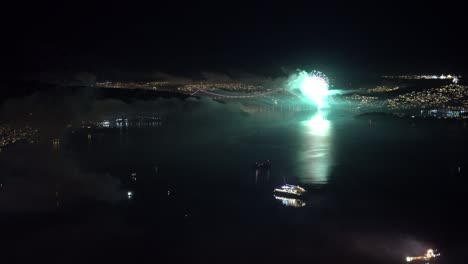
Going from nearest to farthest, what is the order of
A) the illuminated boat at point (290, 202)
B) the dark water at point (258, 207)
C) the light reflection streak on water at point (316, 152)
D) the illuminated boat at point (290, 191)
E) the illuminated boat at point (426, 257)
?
the illuminated boat at point (426, 257), the dark water at point (258, 207), the illuminated boat at point (290, 202), the illuminated boat at point (290, 191), the light reflection streak on water at point (316, 152)

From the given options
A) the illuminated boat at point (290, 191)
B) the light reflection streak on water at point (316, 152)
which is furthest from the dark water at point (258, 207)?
the illuminated boat at point (290, 191)

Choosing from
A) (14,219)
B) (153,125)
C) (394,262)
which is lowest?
(394,262)

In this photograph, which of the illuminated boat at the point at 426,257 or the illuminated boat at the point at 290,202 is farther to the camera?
the illuminated boat at the point at 290,202

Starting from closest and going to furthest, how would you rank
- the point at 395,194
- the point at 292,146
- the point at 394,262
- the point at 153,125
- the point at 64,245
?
the point at 394,262
the point at 64,245
the point at 395,194
the point at 292,146
the point at 153,125

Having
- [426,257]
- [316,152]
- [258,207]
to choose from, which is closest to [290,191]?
[258,207]

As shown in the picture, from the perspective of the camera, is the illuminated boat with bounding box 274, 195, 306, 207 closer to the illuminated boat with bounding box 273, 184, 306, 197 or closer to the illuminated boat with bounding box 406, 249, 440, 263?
the illuminated boat with bounding box 273, 184, 306, 197

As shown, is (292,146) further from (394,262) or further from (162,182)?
(394,262)

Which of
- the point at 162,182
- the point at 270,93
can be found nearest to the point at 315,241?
the point at 162,182

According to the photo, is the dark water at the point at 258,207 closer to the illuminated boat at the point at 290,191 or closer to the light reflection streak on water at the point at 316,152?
the light reflection streak on water at the point at 316,152
